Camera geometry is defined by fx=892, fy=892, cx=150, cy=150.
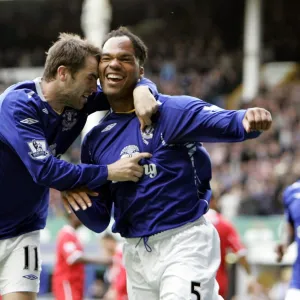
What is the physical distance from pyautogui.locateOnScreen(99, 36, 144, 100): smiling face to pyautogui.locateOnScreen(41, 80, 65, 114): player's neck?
11.9 inches

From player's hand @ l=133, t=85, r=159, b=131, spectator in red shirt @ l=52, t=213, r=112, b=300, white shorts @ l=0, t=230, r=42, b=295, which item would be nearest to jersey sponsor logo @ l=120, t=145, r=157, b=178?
player's hand @ l=133, t=85, r=159, b=131

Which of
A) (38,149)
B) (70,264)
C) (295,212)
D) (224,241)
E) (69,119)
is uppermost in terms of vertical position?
(69,119)

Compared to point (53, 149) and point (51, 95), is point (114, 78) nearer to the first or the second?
point (51, 95)

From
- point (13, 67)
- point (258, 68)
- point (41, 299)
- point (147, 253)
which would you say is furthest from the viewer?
point (13, 67)

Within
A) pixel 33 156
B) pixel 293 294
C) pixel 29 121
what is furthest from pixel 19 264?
pixel 293 294

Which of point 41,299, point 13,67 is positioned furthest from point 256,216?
point 13,67

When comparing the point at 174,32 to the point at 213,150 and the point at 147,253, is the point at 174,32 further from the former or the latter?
the point at 147,253

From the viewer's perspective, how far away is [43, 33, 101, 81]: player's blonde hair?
5570 mm

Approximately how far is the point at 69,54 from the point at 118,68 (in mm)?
320

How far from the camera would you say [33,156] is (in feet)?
17.4

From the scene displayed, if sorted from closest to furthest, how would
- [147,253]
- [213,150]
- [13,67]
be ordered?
[147,253]
[213,150]
[13,67]

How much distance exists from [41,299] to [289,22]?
14.7m

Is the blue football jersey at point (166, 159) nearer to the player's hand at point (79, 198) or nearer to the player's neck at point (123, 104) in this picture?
the player's neck at point (123, 104)

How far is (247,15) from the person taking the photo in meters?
24.2
